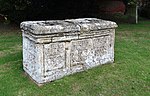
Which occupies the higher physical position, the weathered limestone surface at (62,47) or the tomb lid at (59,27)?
the tomb lid at (59,27)

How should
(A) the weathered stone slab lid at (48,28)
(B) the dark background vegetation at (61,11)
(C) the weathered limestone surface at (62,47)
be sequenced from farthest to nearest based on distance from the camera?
(B) the dark background vegetation at (61,11) → (C) the weathered limestone surface at (62,47) → (A) the weathered stone slab lid at (48,28)

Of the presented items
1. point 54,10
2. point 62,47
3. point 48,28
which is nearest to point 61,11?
point 54,10

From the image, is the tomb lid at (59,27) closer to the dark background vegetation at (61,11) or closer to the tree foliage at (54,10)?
the dark background vegetation at (61,11)

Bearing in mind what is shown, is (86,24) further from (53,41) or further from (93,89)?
(93,89)

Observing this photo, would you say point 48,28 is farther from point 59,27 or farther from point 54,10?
point 54,10

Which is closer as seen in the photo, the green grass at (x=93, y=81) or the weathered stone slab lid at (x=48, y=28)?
the weathered stone slab lid at (x=48, y=28)

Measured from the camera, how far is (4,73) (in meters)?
5.31

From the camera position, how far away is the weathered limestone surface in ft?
14.8

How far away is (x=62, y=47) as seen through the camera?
474 cm

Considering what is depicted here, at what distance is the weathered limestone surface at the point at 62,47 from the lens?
14.8 feet

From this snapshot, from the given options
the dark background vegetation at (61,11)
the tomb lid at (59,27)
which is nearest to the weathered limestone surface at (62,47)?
the tomb lid at (59,27)

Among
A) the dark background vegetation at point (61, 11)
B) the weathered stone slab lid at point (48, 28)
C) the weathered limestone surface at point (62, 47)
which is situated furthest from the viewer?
the dark background vegetation at point (61, 11)

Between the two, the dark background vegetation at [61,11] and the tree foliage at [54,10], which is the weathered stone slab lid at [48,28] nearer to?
the dark background vegetation at [61,11]

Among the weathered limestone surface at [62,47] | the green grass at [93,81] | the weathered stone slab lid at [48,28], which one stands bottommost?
the green grass at [93,81]
